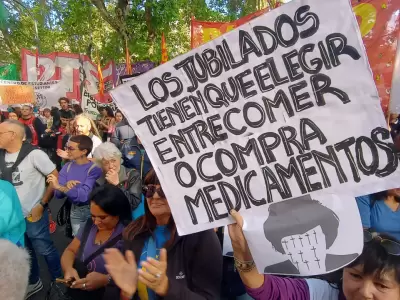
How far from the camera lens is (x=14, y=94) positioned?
356 inches

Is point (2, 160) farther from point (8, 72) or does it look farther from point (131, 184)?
point (8, 72)

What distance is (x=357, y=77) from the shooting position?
1494 mm

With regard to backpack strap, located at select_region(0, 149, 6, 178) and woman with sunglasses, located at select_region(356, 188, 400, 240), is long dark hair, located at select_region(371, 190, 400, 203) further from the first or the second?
backpack strap, located at select_region(0, 149, 6, 178)

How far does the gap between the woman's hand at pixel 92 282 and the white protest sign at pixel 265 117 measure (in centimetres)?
77

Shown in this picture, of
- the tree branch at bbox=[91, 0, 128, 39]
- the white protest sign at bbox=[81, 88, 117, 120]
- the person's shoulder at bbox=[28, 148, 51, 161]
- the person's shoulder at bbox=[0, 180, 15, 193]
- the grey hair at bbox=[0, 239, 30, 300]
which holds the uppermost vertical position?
the tree branch at bbox=[91, 0, 128, 39]

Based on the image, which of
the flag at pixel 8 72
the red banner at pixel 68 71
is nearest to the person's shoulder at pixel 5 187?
the red banner at pixel 68 71

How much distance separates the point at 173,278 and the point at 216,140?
68cm

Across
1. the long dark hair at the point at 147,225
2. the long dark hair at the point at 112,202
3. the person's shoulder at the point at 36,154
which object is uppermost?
the person's shoulder at the point at 36,154

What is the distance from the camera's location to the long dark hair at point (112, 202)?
245 cm

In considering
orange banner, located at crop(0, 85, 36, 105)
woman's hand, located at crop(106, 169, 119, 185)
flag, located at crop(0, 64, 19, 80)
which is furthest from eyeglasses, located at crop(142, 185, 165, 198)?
flag, located at crop(0, 64, 19, 80)

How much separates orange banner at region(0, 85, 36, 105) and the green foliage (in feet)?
11.9

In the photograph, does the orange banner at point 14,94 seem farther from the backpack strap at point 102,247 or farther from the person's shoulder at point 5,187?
the backpack strap at point 102,247

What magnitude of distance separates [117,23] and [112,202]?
10249 mm

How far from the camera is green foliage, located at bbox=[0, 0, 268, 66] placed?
11898 millimetres
